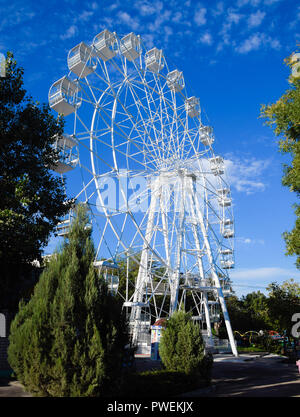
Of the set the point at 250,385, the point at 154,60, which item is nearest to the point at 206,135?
the point at 154,60

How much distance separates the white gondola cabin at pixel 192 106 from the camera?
101ft

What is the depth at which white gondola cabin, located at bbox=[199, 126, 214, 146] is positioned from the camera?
3244 cm

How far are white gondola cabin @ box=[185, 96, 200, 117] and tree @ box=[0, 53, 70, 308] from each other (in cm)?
1752

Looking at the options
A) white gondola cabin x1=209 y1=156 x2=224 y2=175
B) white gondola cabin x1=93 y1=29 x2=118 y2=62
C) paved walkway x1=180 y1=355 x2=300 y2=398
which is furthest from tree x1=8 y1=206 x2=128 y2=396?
white gondola cabin x1=209 y1=156 x2=224 y2=175

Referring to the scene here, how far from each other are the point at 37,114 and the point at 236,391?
13.1m

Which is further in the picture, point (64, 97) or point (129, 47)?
point (129, 47)

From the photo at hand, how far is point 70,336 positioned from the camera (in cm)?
822

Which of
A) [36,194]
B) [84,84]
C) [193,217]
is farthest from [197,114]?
[36,194]

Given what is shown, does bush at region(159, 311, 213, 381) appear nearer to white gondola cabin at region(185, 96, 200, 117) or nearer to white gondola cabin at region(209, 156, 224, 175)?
white gondola cabin at region(185, 96, 200, 117)

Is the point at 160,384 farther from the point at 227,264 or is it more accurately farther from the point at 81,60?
the point at 227,264

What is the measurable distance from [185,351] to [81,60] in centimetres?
1651

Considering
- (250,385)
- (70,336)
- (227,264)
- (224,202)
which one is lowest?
(250,385)

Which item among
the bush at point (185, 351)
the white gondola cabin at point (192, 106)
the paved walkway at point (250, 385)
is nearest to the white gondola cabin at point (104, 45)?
the white gondola cabin at point (192, 106)

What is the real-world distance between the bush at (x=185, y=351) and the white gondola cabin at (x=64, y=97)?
1241cm
